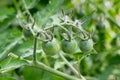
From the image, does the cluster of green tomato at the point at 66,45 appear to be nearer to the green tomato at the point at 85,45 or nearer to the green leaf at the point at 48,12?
the green tomato at the point at 85,45

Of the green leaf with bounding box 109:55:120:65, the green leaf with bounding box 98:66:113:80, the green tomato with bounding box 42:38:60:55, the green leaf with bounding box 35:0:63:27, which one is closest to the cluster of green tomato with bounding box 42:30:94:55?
the green tomato with bounding box 42:38:60:55

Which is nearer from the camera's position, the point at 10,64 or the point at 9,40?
the point at 10,64

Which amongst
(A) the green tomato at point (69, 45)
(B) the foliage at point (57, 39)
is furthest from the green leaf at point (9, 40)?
(A) the green tomato at point (69, 45)

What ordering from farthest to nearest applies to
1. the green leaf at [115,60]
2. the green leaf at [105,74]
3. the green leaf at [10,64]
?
1. the green leaf at [115,60]
2. the green leaf at [105,74]
3. the green leaf at [10,64]

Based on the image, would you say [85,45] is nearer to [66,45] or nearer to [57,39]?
[66,45]

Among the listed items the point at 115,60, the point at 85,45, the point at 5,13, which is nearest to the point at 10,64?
the point at 85,45

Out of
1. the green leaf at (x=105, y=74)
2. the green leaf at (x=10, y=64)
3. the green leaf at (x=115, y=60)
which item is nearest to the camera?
the green leaf at (x=10, y=64)

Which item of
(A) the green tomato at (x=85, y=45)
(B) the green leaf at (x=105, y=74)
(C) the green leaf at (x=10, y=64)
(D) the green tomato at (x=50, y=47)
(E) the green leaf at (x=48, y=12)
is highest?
(B) the green leaf at (x=105, y=74)
